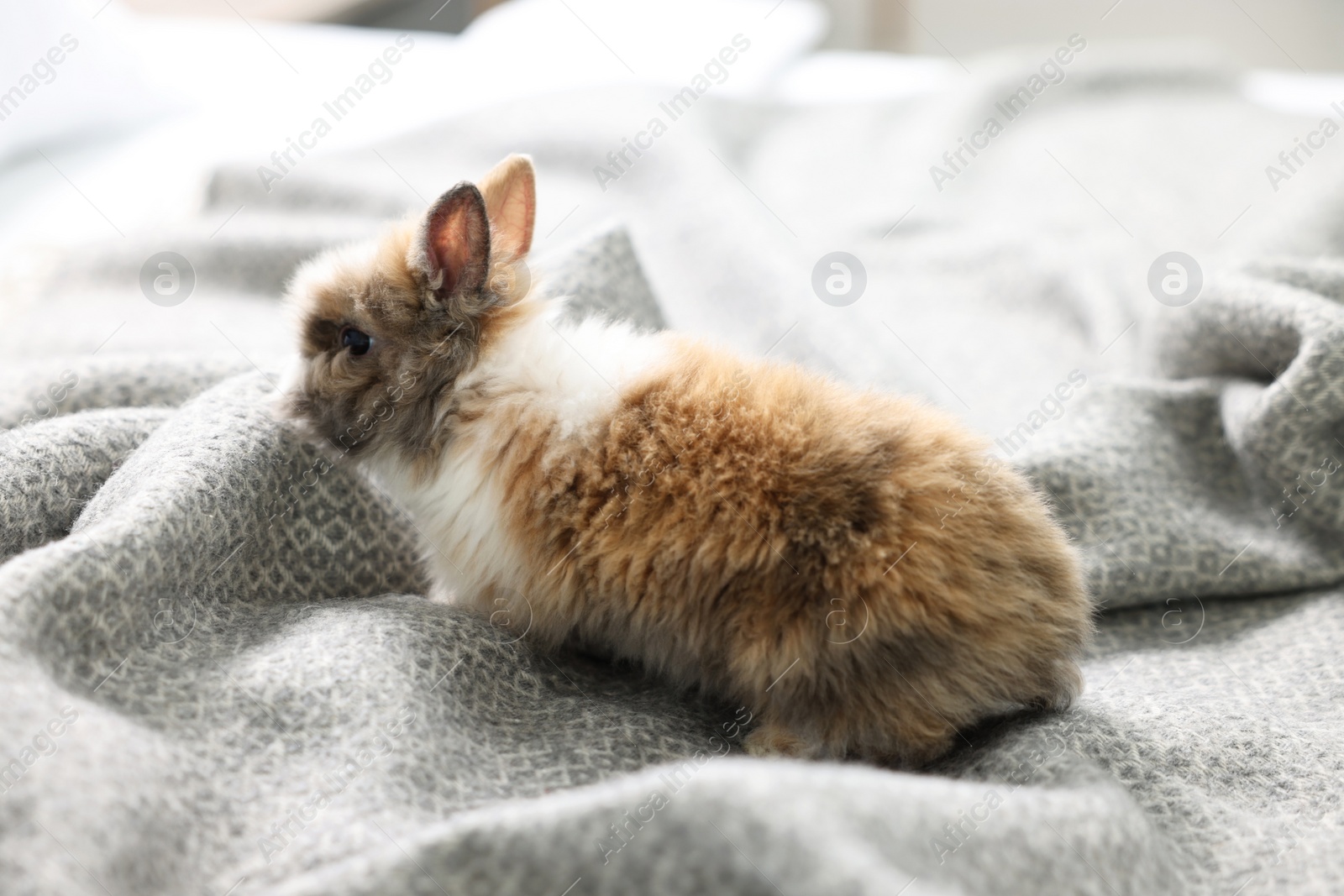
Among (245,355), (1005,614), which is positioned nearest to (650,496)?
(1005,614)

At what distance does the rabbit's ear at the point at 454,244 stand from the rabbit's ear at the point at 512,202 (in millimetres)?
124

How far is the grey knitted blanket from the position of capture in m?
0.79

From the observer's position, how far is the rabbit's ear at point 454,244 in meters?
1.21

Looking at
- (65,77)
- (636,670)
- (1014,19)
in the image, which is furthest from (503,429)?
(1014,19)

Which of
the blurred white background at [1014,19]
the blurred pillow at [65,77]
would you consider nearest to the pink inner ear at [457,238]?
the blurred pillow at [65,77]

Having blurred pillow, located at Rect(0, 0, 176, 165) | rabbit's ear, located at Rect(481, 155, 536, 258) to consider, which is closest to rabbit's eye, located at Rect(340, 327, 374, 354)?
rabbit's ear, located at Rect(481, 155, 536, 258)

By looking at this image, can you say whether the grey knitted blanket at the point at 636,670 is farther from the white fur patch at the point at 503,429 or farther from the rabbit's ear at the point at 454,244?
the rabbit's ear at the point at 454,244

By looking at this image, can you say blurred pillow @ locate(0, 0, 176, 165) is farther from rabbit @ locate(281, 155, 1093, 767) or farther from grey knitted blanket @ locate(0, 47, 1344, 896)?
rabbit @ locate(281, 155, 1093, 767)

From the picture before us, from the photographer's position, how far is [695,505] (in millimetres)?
1092

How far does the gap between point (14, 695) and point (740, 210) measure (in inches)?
68.0

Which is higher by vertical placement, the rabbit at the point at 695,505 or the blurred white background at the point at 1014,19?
the blurred white background at the point at 1014,19

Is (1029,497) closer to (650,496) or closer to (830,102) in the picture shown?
(650,496)

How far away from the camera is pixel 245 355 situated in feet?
5.67

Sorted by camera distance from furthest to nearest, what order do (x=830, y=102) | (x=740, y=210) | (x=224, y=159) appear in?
(x=830, y=102), (x=224, y=159), (x=740, y=210)
